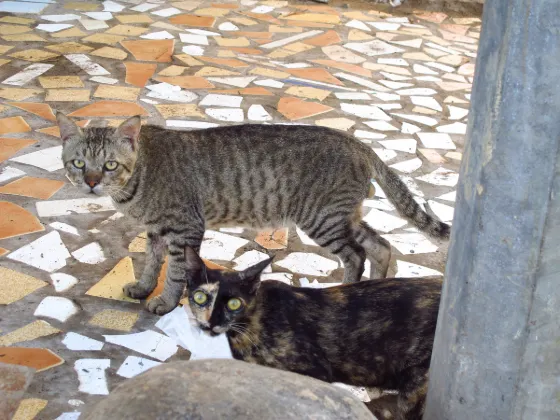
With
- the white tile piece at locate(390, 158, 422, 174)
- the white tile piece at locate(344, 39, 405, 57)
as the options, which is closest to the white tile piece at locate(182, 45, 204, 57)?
the white tile piece at locate(344, 39, 405, 57)

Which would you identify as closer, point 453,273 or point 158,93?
point 453,273

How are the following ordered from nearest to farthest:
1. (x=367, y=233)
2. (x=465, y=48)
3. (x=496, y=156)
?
(x=496, y=156) < (x=367, y=233) < (x=465, y=48)

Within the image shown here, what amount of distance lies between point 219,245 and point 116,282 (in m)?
0.85

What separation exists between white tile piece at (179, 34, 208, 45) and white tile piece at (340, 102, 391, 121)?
2.44 meters

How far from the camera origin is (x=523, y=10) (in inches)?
80.7

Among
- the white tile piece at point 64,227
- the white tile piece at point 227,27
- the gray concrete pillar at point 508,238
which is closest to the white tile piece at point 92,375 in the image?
the white tile piece at point 64,227

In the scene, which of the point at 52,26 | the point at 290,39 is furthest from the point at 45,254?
the point at 290,39

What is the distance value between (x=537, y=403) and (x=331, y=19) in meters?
8.67

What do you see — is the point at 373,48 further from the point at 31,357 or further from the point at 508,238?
the point at 508,238

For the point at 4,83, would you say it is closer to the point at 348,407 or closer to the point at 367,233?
the point at 367,233

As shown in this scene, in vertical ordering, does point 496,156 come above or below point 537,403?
above

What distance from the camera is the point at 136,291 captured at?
15.5 feet

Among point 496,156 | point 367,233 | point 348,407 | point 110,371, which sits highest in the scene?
point 496,156

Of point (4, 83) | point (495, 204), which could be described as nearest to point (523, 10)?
point (495, 204)
